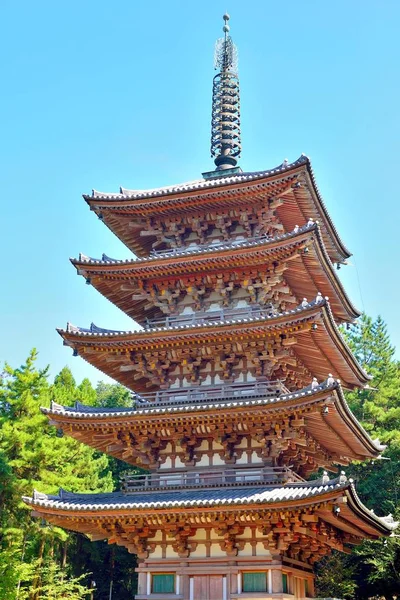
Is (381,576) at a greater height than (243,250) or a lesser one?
lesser

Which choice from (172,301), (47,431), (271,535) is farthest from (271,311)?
(47,431)

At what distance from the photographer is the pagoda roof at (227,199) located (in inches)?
847

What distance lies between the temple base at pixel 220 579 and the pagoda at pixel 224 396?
0.04m

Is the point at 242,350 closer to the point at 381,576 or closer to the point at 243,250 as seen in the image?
the point at 243,250

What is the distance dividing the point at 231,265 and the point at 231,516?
819 cm

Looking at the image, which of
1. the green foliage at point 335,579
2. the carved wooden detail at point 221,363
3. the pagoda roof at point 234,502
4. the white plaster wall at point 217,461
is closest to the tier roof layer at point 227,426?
the white plaster wall at point 217,461

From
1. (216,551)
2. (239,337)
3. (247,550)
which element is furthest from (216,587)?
(239,337)

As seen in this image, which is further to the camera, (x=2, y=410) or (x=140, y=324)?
(x=2, y=410)

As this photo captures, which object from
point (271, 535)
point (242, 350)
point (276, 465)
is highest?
point (242, 350)

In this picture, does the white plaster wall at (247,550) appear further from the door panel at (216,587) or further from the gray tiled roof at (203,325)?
the gray tiled roof at (203,325)

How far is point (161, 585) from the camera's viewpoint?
1878cm

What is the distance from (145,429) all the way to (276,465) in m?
4.22

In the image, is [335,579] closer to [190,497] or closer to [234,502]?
[190,497]

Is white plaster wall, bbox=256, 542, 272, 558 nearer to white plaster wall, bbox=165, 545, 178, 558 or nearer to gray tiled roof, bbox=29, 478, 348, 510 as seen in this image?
gray tiled roof, bbox=29, 478, 348, 510
